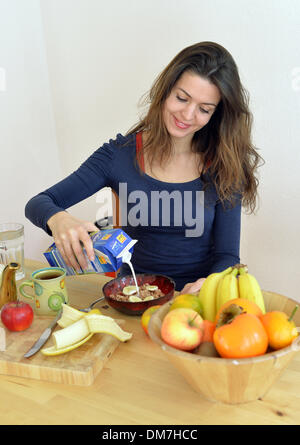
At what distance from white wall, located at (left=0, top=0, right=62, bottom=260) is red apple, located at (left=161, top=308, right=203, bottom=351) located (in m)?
1.69

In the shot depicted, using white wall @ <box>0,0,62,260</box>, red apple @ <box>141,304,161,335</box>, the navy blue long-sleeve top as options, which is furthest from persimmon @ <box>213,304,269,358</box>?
white wall @ <box>0,0,62,260</box>

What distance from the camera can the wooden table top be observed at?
28.5 inches

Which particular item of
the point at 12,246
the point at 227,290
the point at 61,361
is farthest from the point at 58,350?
the point at 12,246

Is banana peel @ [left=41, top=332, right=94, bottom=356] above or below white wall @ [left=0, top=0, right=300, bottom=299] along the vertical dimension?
below

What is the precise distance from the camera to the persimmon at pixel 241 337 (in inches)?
25.8

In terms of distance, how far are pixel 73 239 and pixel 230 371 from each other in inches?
22.3

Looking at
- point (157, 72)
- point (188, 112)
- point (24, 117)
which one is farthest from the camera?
Answer: point (24, 117)

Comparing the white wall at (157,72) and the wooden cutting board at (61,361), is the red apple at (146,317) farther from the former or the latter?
the white wall at (157,72)

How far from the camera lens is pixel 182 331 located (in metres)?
0.70

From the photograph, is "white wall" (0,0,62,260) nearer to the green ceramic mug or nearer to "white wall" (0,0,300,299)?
"white wall" (0,0,300,299)

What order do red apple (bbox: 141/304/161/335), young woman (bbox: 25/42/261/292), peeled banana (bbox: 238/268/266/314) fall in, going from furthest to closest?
young woman (bbox: 25/42/261/292), red apple (bbox: 141/304/161/335), peeled banana (bbox: 238/268/266/314)

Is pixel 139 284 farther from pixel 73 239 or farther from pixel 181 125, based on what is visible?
pixel 181 125

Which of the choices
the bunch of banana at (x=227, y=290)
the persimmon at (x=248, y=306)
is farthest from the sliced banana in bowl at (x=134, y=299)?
the persimmon at (x=248, y=306)

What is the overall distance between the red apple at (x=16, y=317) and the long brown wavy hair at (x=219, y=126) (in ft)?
2.50
